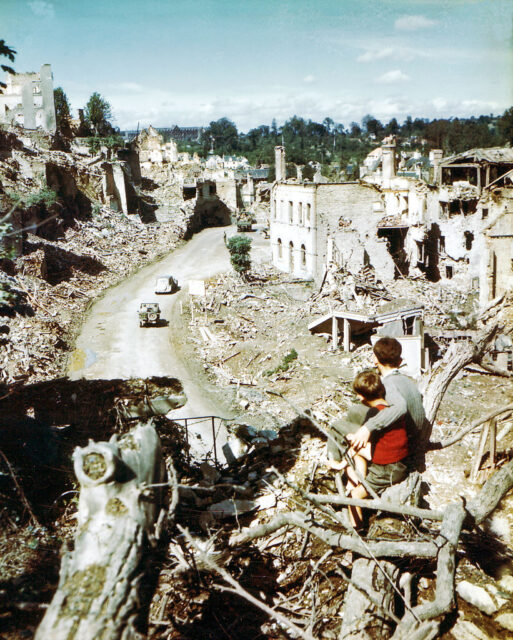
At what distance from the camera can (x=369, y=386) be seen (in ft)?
15.1

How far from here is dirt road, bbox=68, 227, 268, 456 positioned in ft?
60.1

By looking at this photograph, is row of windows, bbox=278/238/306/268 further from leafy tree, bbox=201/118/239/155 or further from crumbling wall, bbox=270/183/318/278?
leafy tree, bbox=201/118/239/155

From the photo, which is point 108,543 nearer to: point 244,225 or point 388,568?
point 388,568

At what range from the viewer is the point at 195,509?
5777mm

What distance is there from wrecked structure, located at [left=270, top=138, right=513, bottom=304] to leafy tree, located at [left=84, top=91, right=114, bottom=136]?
3890 centimetres

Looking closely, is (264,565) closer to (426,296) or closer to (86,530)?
(86,530)

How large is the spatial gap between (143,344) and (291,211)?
52.0 feet

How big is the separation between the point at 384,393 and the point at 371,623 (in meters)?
1.92

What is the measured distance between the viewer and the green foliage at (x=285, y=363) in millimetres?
19250

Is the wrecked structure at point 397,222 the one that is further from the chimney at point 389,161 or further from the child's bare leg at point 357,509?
the child's bare leg at point 357,509

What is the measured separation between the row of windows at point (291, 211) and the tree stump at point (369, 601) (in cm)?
2835

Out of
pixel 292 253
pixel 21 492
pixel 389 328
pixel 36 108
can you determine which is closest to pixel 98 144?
pixel 36 108

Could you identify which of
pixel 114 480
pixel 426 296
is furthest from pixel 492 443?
pixel 426 296

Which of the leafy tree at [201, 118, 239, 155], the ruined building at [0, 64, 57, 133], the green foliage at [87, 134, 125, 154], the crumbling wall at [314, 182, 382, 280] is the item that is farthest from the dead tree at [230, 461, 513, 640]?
the leafy tree at [201, 118, 239, 155]
